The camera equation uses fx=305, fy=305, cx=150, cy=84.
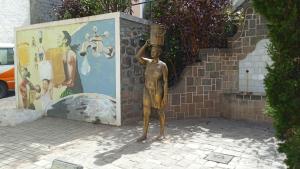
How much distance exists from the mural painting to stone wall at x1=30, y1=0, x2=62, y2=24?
22.5 ft

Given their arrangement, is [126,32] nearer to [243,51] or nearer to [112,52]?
[112,52]

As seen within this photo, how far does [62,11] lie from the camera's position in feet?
34.2

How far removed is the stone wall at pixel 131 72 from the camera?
6996 mm

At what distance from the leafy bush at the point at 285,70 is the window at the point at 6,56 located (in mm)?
11303

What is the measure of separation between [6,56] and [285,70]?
11.6 m

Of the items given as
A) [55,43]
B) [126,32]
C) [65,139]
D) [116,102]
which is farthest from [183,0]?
[65,139]

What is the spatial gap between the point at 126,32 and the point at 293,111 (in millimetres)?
4918

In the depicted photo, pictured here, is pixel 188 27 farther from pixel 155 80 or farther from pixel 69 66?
pixel 69 66

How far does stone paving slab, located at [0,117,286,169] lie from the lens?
4637 millimetres

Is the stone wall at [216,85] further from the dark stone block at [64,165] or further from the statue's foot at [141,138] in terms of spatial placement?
the dark stone block at [64,165]

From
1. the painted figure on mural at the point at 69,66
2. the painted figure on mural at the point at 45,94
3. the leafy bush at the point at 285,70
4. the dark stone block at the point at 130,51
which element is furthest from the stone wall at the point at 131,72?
the leafy bush at the point at 285,70

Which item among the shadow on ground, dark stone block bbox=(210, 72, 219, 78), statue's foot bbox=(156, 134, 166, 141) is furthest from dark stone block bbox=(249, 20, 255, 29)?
statue's foot bbox=(156, 134, 166, 141)

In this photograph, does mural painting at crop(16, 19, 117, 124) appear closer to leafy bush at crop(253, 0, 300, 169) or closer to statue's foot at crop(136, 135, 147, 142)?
statue's foot at crop(136, 135, 147, 142)

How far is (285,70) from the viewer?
8.80ft
